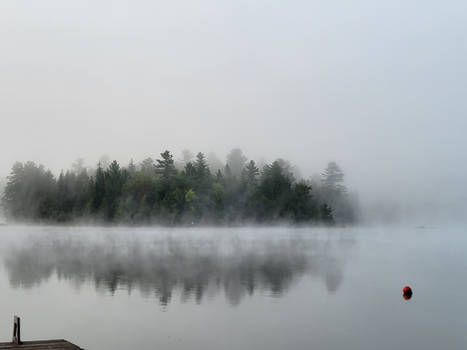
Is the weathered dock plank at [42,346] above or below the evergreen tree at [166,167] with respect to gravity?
below

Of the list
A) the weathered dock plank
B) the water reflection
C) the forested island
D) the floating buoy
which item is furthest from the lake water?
the forested island

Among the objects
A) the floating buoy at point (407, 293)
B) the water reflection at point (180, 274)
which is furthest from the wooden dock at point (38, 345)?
the floating buoy at point (407, 293)

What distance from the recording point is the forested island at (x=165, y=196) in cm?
12112

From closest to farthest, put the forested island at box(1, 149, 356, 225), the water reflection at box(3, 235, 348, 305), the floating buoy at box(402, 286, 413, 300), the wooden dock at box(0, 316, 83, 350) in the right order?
the wooden dock at box(0, 316, 83, 350) < the floating buoy at box(402, 286, 413, 300) < the water reflection at box(3, 235, 348, 305) < the forested island at box(1, 149, 356, 225)

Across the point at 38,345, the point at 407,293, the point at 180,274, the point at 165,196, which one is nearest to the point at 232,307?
the point at 407,293

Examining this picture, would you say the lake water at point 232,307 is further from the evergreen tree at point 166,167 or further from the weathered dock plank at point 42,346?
the evergreen tree at point 166,167

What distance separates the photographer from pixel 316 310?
22562 millimetres

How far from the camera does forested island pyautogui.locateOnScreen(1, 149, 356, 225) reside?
12112 centimetres

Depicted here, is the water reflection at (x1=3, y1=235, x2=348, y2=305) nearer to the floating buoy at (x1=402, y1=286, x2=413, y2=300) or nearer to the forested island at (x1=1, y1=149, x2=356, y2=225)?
the floating buoy at (x1=402, y1=286, x2=413, y2=300)

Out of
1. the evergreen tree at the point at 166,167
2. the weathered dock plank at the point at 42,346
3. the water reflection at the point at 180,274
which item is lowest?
the water reflection at the point at 180,274

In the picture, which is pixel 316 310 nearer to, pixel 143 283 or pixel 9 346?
pixel 143 283

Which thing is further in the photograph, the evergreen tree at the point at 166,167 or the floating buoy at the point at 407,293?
the evergreen tree at the point at 166,167

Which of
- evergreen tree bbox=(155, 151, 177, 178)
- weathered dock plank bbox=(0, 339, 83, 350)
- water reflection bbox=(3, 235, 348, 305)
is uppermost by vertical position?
evergreen tree bbox=(155, 151, 177, 178)

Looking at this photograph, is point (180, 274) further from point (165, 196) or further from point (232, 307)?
point (165, 196)
